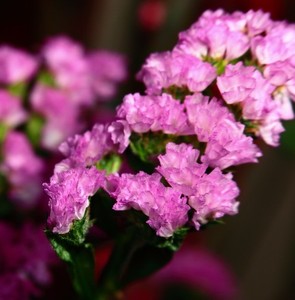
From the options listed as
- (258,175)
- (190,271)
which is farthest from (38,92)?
(258,175)

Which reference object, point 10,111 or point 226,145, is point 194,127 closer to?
point 226,145

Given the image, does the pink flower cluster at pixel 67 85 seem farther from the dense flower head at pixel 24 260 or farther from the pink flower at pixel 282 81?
the pink flower at pixel 282 81

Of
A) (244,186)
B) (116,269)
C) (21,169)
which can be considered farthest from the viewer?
(244,186)

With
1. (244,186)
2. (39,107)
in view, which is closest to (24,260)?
(39,107)

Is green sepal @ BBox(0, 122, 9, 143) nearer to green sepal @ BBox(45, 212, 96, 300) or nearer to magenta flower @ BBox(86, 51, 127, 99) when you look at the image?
magenta flower @ BBox(86, 51, 127, 99)

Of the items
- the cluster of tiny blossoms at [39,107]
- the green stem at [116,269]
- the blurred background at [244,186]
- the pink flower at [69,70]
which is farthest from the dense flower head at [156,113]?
the blurred background at [244,186]

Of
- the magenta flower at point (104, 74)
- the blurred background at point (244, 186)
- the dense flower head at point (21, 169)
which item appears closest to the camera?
the dense flower head at point (21, 169)

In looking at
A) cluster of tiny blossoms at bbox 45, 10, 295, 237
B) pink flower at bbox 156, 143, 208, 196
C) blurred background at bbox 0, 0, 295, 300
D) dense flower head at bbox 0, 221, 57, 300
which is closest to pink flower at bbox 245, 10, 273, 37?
cluster of tiny blossoms at bbox 45, 10, 295, 237

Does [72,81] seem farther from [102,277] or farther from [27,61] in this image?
[102,277]
